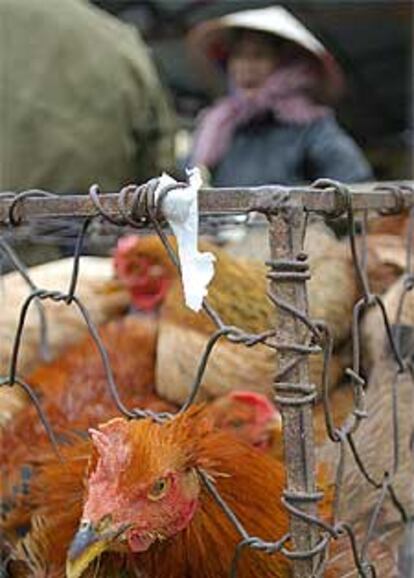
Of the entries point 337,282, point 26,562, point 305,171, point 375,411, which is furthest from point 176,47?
point 26,562

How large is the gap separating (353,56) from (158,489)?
3925 millimetres

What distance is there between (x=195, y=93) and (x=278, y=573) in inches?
143

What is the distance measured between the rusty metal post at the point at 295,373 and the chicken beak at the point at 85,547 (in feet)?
0.48

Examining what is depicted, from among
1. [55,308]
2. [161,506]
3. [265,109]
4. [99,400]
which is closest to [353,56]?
[265,109]

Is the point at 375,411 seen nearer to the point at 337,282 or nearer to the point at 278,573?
the point at 337,282

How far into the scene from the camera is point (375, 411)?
Answer: 149cm

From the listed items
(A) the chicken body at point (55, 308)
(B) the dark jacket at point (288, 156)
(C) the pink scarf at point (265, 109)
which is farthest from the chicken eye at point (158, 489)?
(C) the pink scarf at point (265, 109)

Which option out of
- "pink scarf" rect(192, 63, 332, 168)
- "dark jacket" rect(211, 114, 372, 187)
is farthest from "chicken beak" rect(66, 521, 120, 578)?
"pink scarf" rect(192, 63, 332, 168)

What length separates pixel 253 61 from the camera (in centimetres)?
269

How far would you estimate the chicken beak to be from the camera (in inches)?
36.3

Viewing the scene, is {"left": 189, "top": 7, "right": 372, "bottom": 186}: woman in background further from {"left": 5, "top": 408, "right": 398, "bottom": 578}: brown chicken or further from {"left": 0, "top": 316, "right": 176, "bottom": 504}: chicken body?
{"left": 5, "top": 408, "right": 398, "bottom": 578}: brown chicken

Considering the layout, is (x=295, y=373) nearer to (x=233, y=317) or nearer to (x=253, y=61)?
(x=233, y=317)

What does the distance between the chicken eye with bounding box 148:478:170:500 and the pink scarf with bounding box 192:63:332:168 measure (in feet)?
5.80

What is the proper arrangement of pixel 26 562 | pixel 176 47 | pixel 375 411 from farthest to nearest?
pixel 176 47 → pixel 375 411 → pixel 26 562
